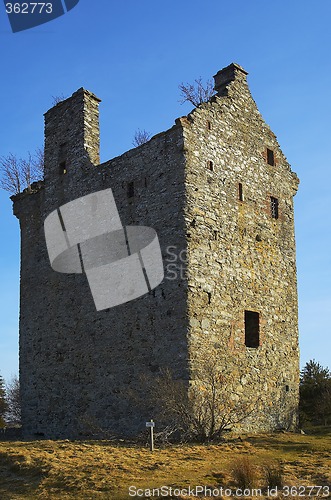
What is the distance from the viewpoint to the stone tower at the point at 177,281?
14.9m

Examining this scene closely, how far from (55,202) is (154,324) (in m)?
6.17

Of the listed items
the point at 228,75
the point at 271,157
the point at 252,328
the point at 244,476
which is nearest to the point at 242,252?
the point at 252,328

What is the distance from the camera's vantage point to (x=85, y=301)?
1717 cm

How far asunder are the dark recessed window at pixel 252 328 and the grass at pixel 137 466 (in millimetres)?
3464

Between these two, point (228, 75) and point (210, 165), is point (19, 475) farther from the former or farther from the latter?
point (228, 75)

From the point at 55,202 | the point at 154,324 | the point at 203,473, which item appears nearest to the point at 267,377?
the point at 154,324

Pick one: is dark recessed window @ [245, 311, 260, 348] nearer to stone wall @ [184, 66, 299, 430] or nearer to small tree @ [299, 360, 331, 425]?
stone wall @ [184, 66, 299, 430]

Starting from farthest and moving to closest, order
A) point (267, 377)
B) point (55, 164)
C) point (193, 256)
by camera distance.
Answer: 1. point (55, 164)
2. point (267, 377)
3. point (193, 256)

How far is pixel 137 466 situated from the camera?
1016 centimetres

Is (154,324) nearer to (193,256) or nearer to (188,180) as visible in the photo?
(193,256)

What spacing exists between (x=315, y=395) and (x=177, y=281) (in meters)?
8.81

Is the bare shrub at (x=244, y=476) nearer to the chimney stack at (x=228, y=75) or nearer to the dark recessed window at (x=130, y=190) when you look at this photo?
the dark recessed window at (x=130, y=190)

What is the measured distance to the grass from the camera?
9.07 meters

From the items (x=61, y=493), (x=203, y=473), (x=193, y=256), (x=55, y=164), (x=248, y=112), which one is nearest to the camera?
(x=61, y=493)
